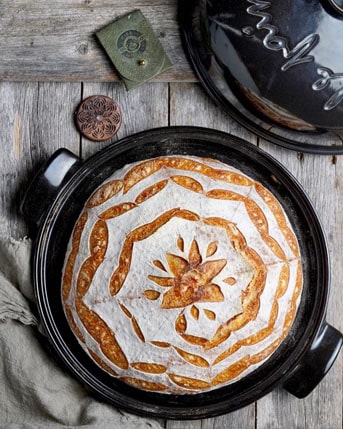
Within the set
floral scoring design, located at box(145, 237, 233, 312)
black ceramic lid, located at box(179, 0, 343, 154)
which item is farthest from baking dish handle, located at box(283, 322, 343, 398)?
black ceramic lid, located at box(179, 0, 343, 154)

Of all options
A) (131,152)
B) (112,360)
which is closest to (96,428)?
(112,360)

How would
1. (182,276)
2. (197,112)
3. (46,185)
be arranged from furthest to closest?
(197,112) → (46,185) → (182,276)

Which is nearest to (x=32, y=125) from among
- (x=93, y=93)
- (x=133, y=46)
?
(x=93, y=93)

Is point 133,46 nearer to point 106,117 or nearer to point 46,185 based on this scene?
point 106,117

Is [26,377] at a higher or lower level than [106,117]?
lower

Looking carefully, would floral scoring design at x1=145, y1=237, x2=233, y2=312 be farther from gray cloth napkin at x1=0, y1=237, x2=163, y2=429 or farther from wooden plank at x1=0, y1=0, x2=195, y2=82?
wooden plank at x1=0, y1=0, x2=195, y2=82

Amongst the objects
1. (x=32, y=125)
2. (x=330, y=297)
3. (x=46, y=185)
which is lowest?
(x=330, y=297)

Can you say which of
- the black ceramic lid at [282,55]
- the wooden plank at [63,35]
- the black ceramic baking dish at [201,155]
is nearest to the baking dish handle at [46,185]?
the black ceramic baking dish at [201,155]
